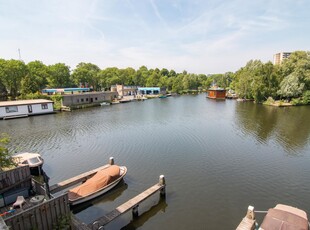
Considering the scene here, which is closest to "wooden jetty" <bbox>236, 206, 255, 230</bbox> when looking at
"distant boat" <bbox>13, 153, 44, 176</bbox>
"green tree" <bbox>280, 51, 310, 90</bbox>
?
"distant boat" <bbox>13, 153, 44, 176</bbox>

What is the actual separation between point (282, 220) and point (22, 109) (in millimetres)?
51446

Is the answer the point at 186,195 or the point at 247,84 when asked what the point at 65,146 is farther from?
the point at 247,84

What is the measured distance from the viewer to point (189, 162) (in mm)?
19062

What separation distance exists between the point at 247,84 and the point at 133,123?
51869 mm

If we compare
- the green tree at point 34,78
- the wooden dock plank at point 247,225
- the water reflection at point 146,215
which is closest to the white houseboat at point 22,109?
the green tree at point 34,78

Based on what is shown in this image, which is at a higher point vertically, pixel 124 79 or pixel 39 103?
pixel 124 79

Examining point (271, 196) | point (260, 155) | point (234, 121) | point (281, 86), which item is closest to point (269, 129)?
point (234, 121)

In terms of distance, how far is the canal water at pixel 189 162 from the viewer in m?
12.4

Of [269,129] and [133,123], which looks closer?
[269,129]

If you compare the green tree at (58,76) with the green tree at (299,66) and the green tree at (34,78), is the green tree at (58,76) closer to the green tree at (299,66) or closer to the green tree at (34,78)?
the green tree at (34,78)

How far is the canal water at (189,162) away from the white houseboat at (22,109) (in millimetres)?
8617

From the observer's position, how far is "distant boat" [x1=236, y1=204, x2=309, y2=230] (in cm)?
890

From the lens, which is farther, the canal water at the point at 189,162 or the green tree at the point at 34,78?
the green tree at the point at 34,78

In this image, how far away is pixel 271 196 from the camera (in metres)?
13.7
